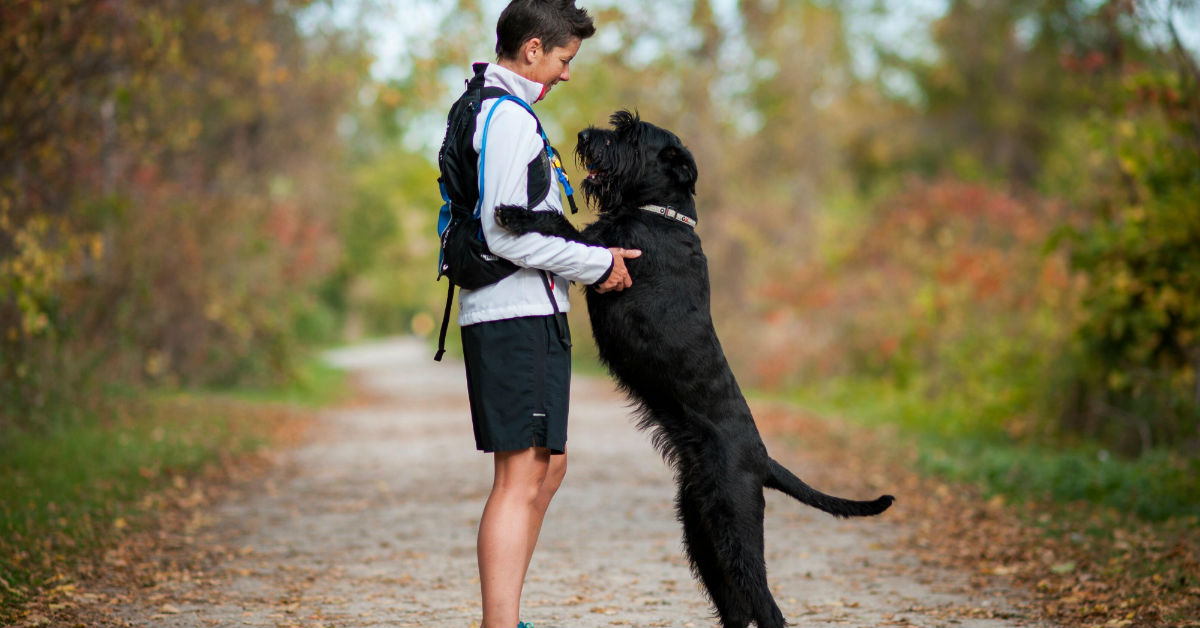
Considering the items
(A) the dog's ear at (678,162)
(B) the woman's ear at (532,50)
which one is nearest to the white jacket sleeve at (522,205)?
(B) the woman's ear at (532,50)

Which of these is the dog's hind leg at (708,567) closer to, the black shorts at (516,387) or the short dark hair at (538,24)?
the black shorts at (516,387)

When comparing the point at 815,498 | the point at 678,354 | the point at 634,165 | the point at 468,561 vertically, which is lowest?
the point at 468,561

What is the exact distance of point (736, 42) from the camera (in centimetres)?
2112

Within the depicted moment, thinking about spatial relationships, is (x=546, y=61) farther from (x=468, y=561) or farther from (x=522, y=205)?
(x=468, y=561)

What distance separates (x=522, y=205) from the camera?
3289mm

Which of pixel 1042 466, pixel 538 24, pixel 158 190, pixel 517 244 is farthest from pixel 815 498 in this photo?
pixel 158 190

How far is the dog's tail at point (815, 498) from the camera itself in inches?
145

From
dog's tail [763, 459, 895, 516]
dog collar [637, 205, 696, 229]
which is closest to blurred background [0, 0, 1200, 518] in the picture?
dog's tail [763, 459, 895, 516]

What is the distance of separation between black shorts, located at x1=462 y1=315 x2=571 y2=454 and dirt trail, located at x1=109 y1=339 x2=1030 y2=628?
1381mm

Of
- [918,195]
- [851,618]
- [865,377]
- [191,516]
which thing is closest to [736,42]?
[918,195]

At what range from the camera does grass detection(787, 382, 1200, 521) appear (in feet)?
21.5

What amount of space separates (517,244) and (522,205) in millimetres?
123

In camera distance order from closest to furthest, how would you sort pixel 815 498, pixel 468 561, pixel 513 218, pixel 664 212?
1. pixel 513 218
2. pixel 664 212
3. pixel 815 498
4. pixel 468 561

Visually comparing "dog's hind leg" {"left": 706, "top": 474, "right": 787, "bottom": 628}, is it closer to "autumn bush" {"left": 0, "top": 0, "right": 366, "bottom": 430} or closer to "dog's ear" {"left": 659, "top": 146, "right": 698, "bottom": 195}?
"dog's ear" {"left": 659, "top": 146, "right": 698, "bottom": 195}
